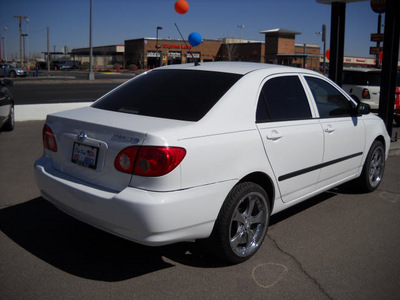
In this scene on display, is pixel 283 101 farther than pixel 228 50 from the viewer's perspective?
No

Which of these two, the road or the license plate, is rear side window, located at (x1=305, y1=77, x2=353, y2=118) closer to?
the license plate

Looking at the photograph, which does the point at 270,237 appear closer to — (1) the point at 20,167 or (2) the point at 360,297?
(2) the point at 360,297

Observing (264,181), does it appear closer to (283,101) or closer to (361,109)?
(283,101)

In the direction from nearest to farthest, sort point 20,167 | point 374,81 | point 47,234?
1. point 47,234
2. point 20,167
3. point 374,81

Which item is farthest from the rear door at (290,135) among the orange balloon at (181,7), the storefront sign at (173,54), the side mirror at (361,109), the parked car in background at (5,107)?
the storefront sign at (173,54)

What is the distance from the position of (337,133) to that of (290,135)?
939 millimetres

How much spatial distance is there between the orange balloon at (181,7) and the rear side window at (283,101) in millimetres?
9102

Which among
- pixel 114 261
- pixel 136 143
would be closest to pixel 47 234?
pixel 114 261

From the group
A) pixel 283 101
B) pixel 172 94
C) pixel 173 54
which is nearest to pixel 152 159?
pixel 172 94

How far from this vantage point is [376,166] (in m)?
5.65

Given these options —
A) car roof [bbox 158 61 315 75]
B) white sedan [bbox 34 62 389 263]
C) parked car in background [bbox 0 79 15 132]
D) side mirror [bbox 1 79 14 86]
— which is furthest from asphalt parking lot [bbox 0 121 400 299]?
side mirror [bbox 1 79 14 86]

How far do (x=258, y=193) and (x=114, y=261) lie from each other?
1.34 meters

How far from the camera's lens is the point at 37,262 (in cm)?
342

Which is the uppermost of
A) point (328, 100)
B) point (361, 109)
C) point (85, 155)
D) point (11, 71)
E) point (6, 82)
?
point (11, 71)
